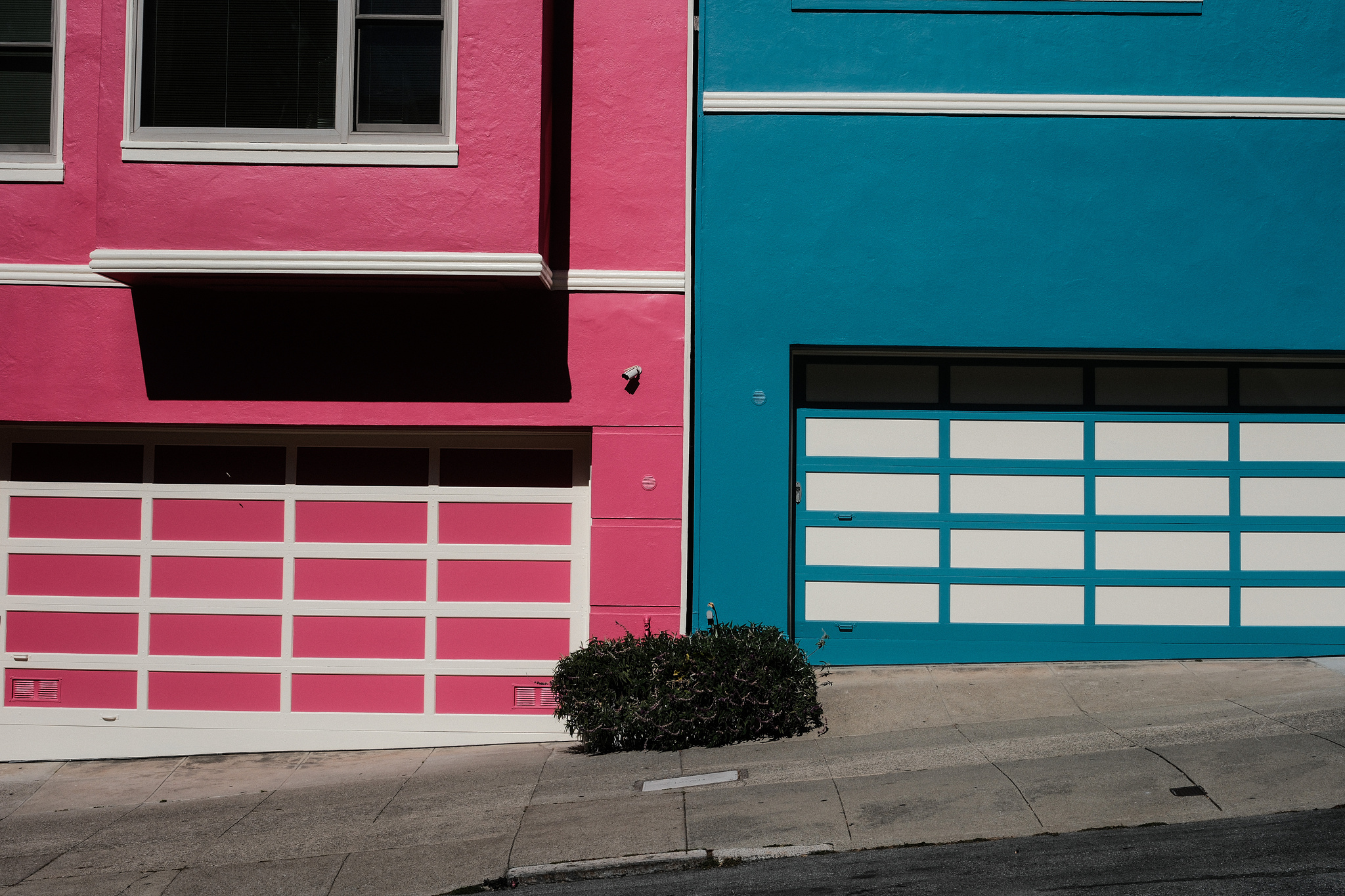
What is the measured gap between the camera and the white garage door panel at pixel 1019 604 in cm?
870

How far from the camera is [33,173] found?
843 cm

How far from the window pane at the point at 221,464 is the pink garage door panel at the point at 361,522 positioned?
0.40m

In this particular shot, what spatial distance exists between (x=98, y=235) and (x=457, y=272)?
2.73 m

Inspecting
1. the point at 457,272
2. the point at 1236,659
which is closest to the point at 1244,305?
the point at 1236,659

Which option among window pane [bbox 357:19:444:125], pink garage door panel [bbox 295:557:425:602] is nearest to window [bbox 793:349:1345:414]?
window pane [bbox 357:19:444:125]

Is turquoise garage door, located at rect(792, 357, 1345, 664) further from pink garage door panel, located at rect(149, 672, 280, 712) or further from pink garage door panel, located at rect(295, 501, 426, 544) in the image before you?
pink garage door panel, located at rect(149, 672, 280, 712)

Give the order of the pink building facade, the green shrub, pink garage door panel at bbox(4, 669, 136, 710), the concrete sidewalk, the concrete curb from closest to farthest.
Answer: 1. the concrete curb
2. the concrete sidewalk
3. the green shrub
4. the pink building facade
5. pink garage door panel at bbox(4, 669, 136, 710)

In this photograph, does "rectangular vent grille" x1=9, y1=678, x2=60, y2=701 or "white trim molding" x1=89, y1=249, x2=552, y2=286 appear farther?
"rectangular vent grille" x1=9, y1=678, x2=60, y2=701

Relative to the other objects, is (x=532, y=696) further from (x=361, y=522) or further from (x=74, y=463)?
(x=74, y=463)

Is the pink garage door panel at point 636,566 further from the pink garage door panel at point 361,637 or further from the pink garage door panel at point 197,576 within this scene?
the pink garage door panel at point 197,576

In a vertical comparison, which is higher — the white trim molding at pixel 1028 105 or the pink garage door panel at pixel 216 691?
the white trim molding at pixel 1028 105

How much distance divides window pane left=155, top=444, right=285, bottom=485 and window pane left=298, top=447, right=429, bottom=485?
24 centimetres

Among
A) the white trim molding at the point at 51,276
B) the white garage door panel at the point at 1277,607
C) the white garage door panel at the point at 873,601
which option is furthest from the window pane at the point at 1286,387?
the white trim molding at the point at 51,276

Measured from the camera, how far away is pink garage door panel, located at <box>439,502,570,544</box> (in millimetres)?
8680
